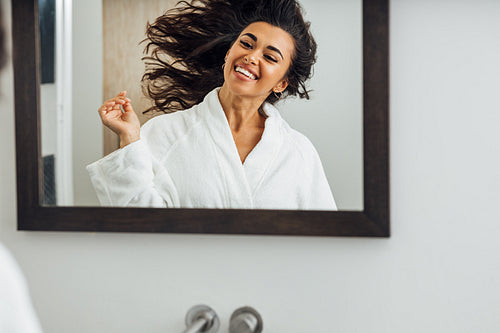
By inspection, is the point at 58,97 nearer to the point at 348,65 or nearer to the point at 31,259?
the point at 31,259

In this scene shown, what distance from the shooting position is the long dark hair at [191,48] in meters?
0.95

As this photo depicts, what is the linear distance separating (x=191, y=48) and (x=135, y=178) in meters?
0.31

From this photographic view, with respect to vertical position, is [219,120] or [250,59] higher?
[250,59]

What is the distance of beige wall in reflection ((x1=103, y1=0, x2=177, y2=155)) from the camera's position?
3.18 feet

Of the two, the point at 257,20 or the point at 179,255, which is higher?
the point at 257,20

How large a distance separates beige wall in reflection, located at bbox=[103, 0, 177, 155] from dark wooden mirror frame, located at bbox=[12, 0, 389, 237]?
0.17m

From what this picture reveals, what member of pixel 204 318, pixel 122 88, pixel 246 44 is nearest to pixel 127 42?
pixel 122 88

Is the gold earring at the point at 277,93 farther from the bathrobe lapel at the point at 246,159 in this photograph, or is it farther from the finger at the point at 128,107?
the finger at the point at 128,107

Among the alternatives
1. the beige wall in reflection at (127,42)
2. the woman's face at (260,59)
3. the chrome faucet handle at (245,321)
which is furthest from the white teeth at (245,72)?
the chrome faucet handle at (245,321)

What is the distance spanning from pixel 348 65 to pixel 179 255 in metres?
0.56

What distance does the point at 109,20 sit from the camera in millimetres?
976

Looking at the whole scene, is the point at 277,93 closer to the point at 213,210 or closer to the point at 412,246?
the point at 213,210

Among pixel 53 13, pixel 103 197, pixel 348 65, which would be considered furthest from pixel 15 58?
pixel 348 65

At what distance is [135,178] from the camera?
0.98 metres
